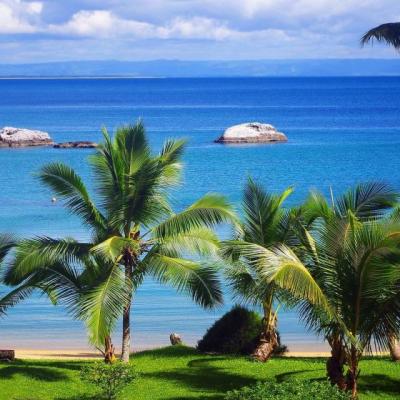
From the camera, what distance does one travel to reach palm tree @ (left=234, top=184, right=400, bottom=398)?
1648 cm

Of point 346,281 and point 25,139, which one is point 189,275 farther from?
point 25,139

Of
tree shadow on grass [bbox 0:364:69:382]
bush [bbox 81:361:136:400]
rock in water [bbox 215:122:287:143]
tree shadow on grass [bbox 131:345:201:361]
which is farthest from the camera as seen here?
rock in water [bbox 215:122:287:143]

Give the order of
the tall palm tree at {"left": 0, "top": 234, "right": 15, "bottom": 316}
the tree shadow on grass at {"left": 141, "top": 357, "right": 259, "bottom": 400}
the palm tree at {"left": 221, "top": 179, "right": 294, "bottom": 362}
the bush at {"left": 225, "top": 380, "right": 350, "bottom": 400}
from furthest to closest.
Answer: the tall palm tree at {"left": 0, "top": 234, "right": 15, "bottom": 316}, the palm tree at {"left": 221, "top": 179, "right": 294, "bottom": 362}, the tree shadow on grass at {"left": 141, "top": 357, "right": 259, "bottom": 400}, the bush at {"left": 225, "top": 380, "right": 350, "bottom": 400}

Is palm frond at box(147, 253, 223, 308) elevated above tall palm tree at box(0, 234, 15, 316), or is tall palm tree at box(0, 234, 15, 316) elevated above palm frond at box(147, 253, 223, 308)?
tall palm tree at box(0, 234, 15, 316)

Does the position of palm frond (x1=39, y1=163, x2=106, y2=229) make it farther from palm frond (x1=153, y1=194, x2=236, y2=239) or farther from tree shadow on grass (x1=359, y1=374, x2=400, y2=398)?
tree shadow on grass (x1=359, y1=374, x2=400, y2=398)

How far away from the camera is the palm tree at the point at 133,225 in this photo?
66.0 feet

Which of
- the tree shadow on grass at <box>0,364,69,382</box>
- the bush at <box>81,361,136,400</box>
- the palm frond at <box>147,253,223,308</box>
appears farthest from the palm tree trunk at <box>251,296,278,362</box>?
the bush at <box>81,361,136,400</box>

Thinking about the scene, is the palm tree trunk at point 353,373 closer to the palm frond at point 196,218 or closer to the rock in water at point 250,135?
the palm frond at point 196,218

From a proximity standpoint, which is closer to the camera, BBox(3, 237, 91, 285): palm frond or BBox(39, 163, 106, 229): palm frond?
BBox(3, 237, 91, 285): palm frond

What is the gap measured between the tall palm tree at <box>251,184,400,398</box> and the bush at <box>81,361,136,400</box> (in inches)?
113

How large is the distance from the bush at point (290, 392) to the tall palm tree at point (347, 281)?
1636 millimetres

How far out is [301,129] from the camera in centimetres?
11794

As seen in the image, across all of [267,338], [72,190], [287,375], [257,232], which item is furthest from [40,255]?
[287,375]

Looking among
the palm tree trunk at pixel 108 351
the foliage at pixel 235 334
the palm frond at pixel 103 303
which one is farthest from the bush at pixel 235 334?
the palm frond at pixel 103 303
